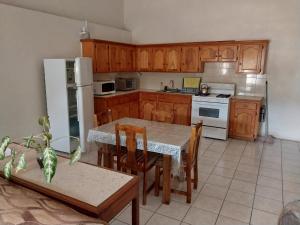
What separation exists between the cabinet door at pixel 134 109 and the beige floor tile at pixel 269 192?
3.19 meters

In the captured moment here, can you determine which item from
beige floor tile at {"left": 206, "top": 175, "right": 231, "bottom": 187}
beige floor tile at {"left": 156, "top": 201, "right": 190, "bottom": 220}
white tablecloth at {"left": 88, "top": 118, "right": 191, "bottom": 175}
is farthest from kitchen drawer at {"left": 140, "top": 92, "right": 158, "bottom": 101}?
beige floor tile at {"left": 156, "top": 201, "right": 190, "bottom": 220}

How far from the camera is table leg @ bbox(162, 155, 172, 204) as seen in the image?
2490 millimetres

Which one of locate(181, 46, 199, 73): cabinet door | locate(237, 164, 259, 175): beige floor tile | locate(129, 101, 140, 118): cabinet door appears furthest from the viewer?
locate(129, 101, 140, 118): cabinet door

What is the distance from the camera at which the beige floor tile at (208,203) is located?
2.56 meters

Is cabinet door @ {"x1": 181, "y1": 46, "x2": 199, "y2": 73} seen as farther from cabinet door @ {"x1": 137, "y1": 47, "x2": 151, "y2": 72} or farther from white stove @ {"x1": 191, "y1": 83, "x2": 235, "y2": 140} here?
cabinet door @ {"x1": 137, "y1": 47, "x2": 151, "y2": 72}

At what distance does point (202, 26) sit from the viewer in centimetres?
526

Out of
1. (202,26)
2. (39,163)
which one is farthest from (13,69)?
(202,26)

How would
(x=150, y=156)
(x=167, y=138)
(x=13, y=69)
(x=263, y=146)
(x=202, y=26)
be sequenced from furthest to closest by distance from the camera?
(x=202, y=26), (x=263, y=146), (x=13, y=69), (x=150, y=156), (x=167, y=138)

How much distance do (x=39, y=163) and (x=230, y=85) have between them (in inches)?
169

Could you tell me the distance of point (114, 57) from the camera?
5051 mm

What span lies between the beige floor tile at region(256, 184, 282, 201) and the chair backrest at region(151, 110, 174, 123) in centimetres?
140

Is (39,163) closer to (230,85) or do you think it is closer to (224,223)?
(224,223)

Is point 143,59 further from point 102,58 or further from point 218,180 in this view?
point 218,180

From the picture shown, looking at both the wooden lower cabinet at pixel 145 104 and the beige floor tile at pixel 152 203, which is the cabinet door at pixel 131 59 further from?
the beige floor tile at pixel 152 203
